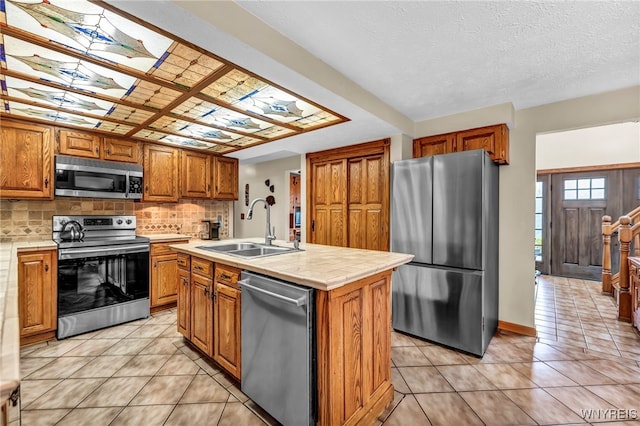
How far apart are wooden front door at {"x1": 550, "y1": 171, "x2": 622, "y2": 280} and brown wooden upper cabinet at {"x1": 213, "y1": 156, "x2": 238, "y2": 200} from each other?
238 inches

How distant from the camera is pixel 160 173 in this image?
3.82 metres

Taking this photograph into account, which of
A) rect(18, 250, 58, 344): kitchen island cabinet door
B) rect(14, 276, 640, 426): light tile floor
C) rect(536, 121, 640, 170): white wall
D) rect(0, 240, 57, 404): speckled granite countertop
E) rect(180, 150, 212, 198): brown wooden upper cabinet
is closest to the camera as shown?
rect(0, 240, 57, 404): speckled granite countertop

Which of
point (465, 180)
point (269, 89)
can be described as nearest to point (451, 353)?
point (465, 180)

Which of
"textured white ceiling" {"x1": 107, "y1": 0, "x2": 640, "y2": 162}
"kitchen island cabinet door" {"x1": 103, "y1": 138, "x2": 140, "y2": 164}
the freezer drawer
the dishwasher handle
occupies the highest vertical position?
"textured white ceiling" {"x1": 107, "y1": 0, "x2": 640, "y2": 162}

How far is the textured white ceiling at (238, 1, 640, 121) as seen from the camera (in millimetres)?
1565

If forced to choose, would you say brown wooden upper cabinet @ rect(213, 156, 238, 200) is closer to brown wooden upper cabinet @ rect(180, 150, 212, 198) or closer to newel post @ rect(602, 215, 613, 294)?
brown wooden upper cabinet @ rect(180, 150, 212, 198)

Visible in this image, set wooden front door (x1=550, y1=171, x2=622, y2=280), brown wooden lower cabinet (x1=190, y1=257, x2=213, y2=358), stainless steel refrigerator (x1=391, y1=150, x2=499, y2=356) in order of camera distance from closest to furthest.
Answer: brown wooden lower cabinet (x1=190, y1=257, x2=213, y2=358), stainless steel refrigerator (x1=391, y1=150, x2=499, y2=356), wooden front door (x1=550, y1=171, x2=622, y2=280)

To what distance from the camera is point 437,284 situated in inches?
105

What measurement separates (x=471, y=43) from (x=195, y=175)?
3692mm

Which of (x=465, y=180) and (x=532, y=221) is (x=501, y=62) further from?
(x=532, y=221)

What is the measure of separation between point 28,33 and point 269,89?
139 centimetres

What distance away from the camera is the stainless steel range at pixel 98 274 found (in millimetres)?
2795

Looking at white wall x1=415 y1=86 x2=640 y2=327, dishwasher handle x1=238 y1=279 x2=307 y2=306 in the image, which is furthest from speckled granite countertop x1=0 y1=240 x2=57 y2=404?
→ white wall x1=415 y1=86 x2=640 y2=327

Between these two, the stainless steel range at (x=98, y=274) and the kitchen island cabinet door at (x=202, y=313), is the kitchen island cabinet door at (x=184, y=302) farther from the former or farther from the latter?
the stainless steel range at (x=98, y=274)
